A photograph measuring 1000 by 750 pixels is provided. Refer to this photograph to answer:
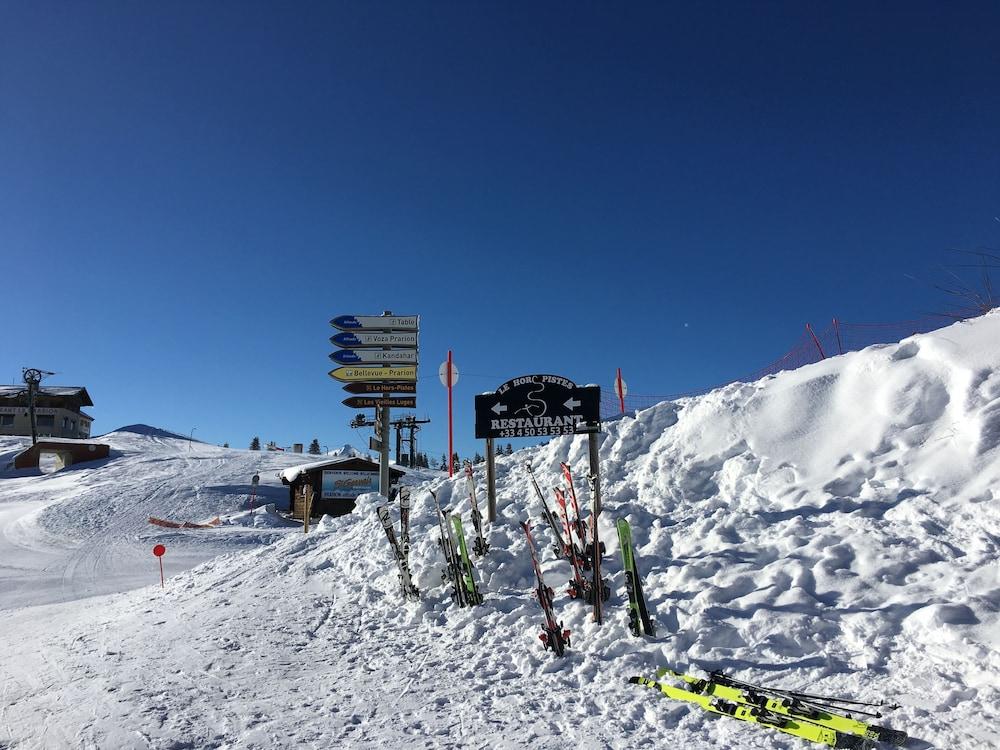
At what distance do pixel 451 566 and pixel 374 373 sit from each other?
1461 cm

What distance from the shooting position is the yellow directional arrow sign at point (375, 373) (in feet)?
74.3

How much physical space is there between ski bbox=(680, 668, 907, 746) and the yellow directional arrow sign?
17928mm

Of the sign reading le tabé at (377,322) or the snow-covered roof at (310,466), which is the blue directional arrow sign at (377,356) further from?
the snow-covered roof at (310,466)

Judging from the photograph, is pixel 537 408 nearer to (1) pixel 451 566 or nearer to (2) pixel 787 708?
(1) pixel 451 566

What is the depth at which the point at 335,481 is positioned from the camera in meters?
35.3

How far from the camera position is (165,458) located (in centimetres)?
4975

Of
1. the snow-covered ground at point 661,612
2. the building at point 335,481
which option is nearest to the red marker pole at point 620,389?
the snow-covered ground at point 661,612

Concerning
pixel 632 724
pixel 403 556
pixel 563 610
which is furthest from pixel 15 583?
pixel 632 724

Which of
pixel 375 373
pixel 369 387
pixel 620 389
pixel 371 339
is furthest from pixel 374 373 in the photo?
pixel 620 389

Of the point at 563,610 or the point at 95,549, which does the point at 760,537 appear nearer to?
the point at 563,610

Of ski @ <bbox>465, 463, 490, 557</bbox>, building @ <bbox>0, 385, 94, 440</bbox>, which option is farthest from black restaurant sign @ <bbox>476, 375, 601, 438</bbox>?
building @ <bbox>0, 385, 94, 440</bbox>

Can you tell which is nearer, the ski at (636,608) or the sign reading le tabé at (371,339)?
the ski at (636,608)

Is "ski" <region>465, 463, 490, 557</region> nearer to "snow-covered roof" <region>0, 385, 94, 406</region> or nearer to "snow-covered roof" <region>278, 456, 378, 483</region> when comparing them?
"snow-covered roof" <region>278, 456, 378, 483</region>

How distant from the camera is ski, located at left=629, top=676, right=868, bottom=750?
14.4 ft
